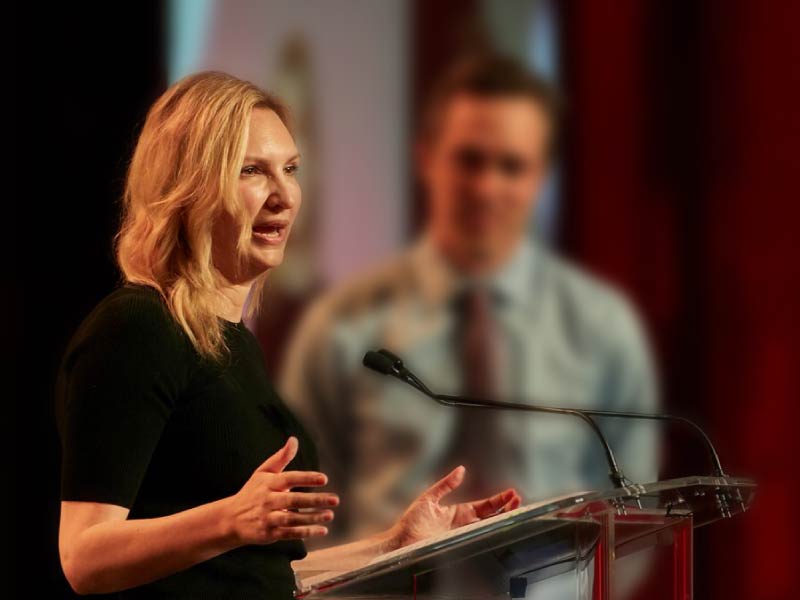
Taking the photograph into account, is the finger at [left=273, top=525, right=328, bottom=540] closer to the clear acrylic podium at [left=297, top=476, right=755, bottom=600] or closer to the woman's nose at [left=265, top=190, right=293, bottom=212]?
the clear acrylic podium at [left=297, top=476, right=755, bottom=600]

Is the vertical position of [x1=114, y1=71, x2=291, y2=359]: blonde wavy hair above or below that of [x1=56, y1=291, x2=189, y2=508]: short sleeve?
above

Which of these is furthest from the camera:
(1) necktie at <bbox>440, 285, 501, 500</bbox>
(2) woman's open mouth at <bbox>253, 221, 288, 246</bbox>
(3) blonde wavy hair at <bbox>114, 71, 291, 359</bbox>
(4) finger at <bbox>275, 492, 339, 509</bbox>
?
(1) necktie at <bbox>440, 285, 501, 500</bbox>

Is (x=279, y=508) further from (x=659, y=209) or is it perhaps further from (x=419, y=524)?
(x=659, y=209)

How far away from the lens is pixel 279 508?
1.39m

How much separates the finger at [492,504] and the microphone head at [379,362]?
9.8 inches

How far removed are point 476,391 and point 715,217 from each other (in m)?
0.94

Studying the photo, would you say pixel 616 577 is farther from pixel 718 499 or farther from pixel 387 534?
pixel 387 534

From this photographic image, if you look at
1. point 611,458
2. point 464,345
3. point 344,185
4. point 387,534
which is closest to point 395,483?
point 464,345

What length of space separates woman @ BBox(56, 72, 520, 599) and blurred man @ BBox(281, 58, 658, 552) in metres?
1.66

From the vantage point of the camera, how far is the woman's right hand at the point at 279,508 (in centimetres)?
138

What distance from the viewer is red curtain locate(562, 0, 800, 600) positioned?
3742 millimetres

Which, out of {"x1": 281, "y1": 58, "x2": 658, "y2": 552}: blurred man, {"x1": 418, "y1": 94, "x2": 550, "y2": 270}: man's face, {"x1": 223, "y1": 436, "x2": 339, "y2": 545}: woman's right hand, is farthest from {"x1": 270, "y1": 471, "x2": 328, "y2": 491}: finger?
{"x1": 418, "y1": 94, "x2": 550, "y2": 270}: man's face

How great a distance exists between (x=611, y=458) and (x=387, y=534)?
42 cm

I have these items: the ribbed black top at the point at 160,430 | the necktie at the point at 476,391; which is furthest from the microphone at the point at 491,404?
the necktie at the point at 476,391
